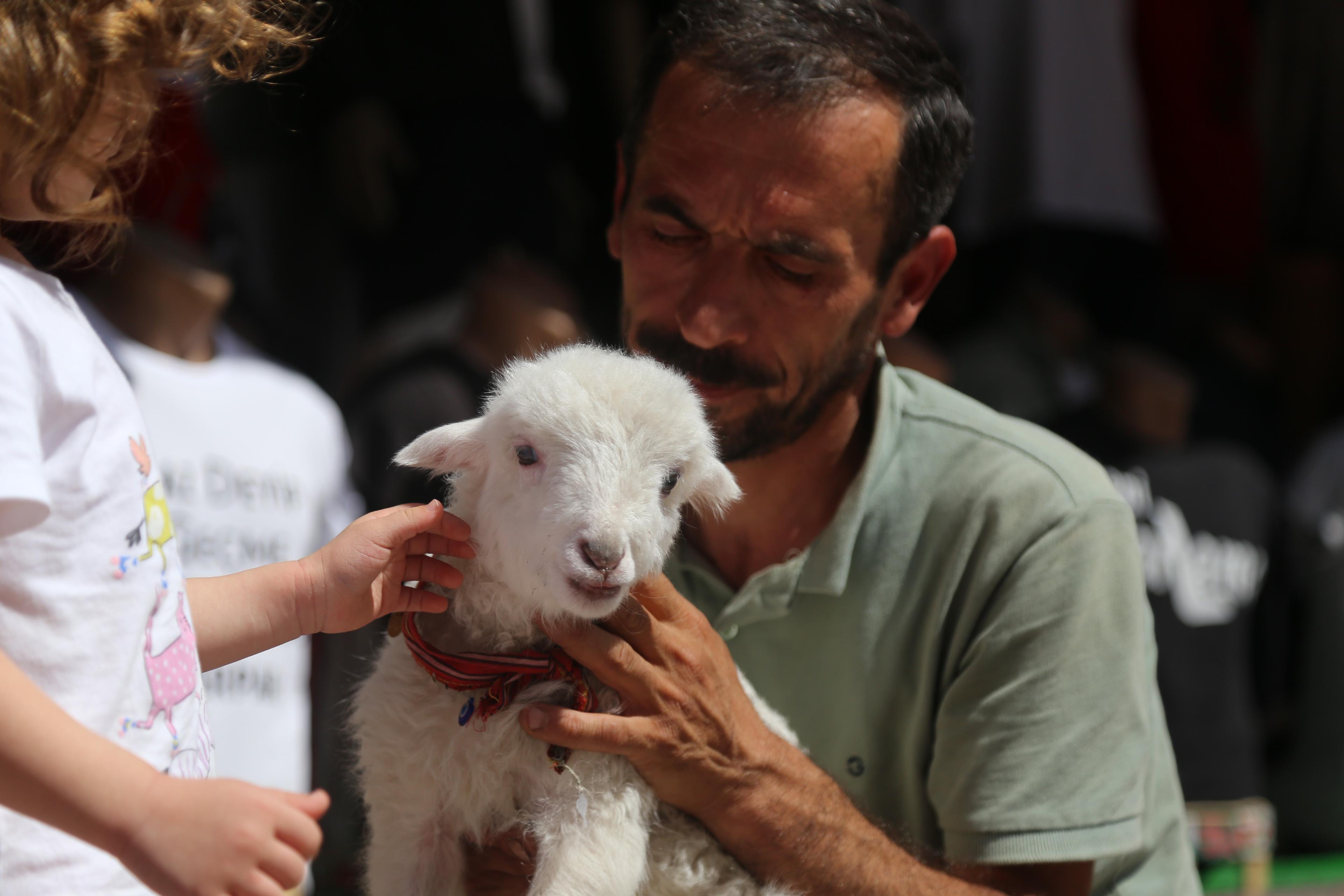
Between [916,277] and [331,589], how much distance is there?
1.22 metres

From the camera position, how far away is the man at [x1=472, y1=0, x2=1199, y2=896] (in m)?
1.78

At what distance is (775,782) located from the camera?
5.43 ft

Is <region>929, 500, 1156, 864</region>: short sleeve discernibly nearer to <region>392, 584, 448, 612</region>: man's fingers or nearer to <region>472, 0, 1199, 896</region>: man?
<region>472, 0, 1199, 896</region>: man

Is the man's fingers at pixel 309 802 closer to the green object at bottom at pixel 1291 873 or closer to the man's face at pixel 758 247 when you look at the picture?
the man's face at pixel 758 247

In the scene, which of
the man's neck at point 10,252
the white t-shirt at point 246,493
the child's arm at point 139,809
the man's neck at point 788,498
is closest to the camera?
the child's arm at point 139,809

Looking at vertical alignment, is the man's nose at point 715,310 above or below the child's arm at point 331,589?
above

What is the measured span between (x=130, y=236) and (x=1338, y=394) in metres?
5.44

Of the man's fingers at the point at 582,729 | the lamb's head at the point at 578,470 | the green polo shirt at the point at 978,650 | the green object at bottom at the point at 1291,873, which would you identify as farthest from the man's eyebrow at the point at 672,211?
the green object at bottom at the point at 1291,873

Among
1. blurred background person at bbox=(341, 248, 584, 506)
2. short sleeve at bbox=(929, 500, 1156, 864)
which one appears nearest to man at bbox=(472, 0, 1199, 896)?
short sleeve at bbox=(929, 500, 1156, 864)

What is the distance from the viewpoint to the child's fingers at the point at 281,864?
1.09 m

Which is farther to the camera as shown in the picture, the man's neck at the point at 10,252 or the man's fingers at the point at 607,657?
the man's fingers at the point at 607,657

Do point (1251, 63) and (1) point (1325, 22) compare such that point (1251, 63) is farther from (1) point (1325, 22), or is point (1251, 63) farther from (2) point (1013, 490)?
(2) point (1013, 490)

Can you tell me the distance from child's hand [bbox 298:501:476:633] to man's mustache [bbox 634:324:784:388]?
1.70 ft

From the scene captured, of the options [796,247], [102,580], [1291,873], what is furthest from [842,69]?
[1291,873]
